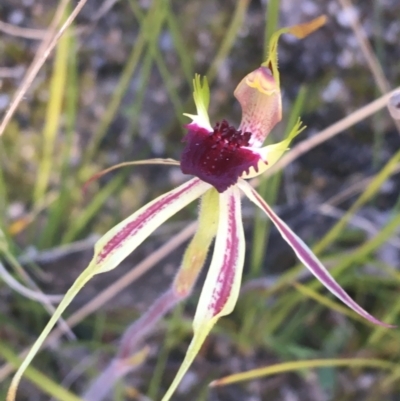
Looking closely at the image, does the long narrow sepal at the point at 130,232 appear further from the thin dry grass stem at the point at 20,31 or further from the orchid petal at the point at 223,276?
the thin dry grass stem at the point at 20,31

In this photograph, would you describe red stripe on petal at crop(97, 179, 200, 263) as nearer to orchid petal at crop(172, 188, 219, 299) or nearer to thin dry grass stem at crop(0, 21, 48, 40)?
orchid petal at crop(172, 188, 219, 299)

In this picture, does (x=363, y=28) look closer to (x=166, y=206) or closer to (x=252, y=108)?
(x=252, y=108)

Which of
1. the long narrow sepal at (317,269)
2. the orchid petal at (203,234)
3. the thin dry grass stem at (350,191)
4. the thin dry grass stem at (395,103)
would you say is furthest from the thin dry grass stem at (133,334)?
the thin dry grass stem at (350,191)

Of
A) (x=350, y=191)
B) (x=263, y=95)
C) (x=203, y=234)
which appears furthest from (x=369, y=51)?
(x=203, y=234)

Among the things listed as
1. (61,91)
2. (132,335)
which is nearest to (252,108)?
(132,335)

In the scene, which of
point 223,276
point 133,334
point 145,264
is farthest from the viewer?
point 145,264

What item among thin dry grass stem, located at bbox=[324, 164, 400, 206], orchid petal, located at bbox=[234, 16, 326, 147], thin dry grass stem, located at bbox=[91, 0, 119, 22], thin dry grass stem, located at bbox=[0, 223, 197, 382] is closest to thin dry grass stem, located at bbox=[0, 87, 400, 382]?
thin dry grass stem, located at bbox=[0, 223, 197, 382]

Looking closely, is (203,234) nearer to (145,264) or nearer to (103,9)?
(145,264)
